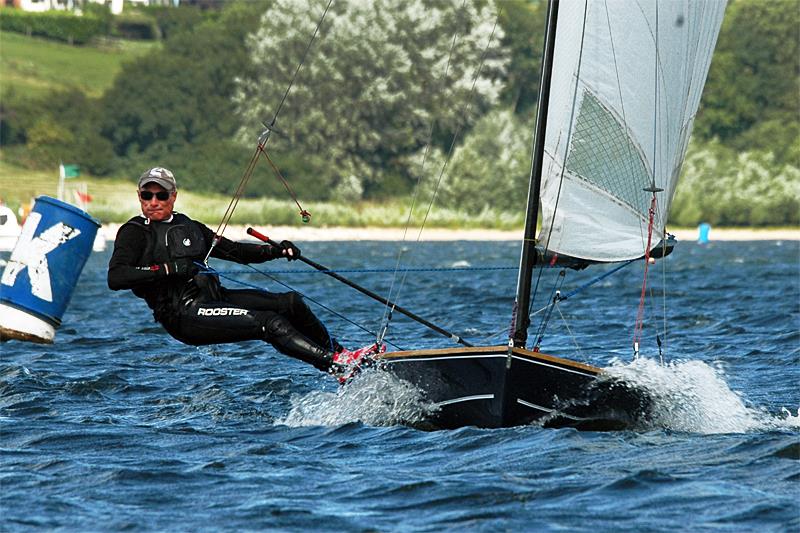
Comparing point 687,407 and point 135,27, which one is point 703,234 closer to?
point 135,27

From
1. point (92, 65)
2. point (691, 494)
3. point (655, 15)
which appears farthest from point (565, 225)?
point (92, 65)

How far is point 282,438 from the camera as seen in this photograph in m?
9.94

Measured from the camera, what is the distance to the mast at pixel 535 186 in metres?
10.2

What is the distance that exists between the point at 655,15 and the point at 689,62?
625mm

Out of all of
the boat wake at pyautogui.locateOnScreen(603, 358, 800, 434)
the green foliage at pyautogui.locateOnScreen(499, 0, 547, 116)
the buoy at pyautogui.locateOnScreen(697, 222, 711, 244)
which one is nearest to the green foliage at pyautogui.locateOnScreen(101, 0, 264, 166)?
the green foliage at pyautogui.locateOnScreen(499, 0, 547, 116)

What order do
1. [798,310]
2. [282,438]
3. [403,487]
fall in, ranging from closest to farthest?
1. [403,487]
2. [282,438]
3. [798,310]

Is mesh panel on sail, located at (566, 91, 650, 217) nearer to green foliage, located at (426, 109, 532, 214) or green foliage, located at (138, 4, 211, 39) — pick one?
green foliage, located at (426, 109, 532, 214)

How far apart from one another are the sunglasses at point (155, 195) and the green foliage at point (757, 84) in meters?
74.3

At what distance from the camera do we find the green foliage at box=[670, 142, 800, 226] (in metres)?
72.1

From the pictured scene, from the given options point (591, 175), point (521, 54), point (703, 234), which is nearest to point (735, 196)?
point (703, 234)

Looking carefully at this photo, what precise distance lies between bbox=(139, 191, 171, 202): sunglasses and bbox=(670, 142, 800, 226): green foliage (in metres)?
61.8

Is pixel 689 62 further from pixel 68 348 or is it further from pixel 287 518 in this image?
pixel 68 348

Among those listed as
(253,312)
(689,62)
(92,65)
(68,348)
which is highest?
(92,65)

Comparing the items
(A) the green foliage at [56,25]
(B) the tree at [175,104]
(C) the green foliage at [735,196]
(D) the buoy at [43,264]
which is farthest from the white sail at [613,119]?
(A) the green foliage at [56,25]
